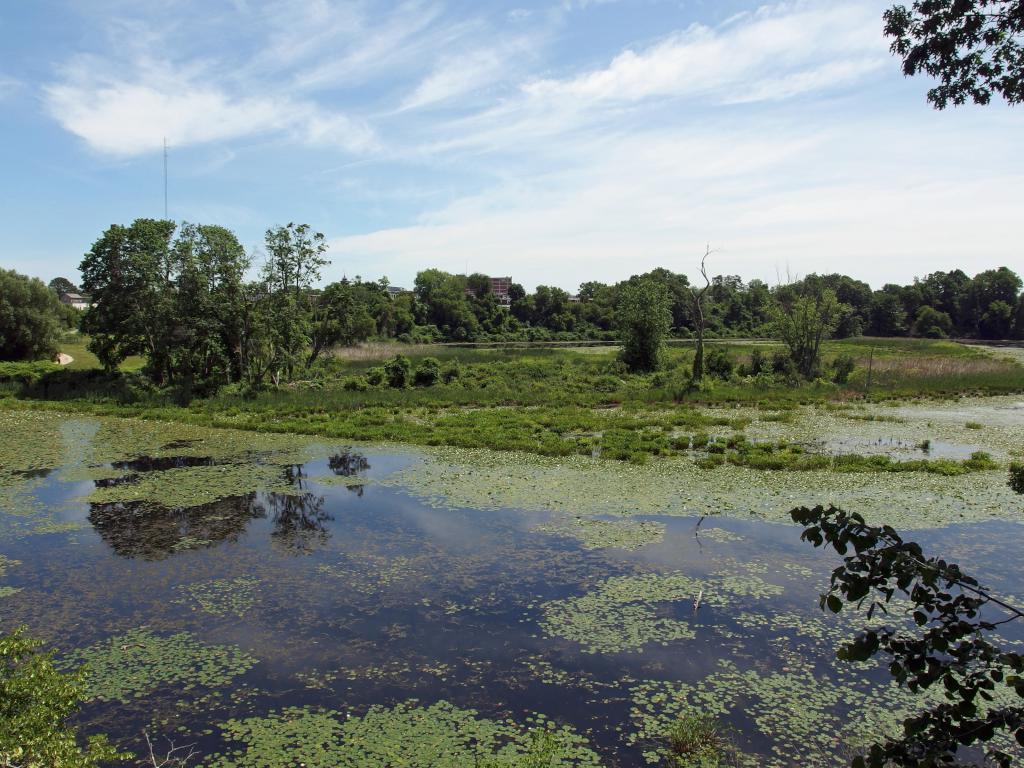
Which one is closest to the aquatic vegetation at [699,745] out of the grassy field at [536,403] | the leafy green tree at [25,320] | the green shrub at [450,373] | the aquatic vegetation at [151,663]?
the aquatic vegetation at [151,663]

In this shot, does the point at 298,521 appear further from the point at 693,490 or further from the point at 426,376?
→ the point at 426,376

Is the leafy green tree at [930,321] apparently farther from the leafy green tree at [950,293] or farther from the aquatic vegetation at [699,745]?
the aquatic vegetation at [699,745]

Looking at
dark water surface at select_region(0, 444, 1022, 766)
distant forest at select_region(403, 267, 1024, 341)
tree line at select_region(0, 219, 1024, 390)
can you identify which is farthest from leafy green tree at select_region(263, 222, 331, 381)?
distant forest at select_region(403, 267, 1024, 341)

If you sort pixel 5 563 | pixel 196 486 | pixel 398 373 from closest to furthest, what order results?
pixel 5 563 < pixel 196 486 < pixel 398 373

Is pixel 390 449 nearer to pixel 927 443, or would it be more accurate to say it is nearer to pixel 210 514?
pixel 210 514

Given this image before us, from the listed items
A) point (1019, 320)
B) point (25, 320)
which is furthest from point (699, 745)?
point (1019, 320)

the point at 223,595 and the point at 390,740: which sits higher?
the point at 223,595

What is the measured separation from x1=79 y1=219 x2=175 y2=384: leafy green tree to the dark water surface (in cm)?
1649

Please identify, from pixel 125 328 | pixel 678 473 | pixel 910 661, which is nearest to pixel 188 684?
pixel 910 661

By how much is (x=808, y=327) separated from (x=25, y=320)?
4347 cm

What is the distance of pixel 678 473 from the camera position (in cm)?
1596

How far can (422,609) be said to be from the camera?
8.66 meters

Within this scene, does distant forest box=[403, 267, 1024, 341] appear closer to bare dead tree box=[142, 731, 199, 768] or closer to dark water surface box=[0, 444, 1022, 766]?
dark water surface box=[0, 444, 1022, 766]

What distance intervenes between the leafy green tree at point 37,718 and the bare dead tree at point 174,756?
1200 millimetres
